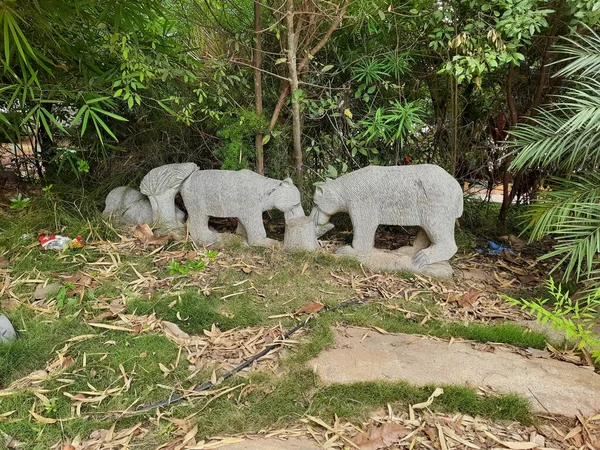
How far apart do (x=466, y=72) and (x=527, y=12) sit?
1.40ft

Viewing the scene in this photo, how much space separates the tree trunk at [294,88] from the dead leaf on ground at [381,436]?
6.55 ft

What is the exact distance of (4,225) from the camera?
10.00 ft

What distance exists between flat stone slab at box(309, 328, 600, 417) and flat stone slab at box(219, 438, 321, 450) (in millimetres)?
323

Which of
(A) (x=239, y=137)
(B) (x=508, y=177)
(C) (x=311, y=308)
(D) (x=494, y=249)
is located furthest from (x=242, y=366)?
(B) (x=508, y=177)

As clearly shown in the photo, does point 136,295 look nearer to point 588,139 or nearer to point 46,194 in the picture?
point 46,194

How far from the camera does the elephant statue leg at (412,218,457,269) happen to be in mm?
2584

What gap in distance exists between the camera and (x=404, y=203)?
8.52ft

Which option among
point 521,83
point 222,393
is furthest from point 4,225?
point 521,83

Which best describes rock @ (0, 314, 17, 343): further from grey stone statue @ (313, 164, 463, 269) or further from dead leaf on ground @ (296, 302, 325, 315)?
grey stone statue @ (313, 164, 463, 269)

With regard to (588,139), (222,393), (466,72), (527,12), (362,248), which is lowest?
(222,393)

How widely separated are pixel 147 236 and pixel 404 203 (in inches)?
69.1

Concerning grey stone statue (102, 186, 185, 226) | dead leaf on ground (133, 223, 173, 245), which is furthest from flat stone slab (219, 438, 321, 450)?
grey stone statue (102, 186, 185, 226)

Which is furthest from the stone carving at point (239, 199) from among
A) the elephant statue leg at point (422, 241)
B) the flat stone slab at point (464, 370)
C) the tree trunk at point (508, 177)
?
A: the tree trunk at point (508, 177)

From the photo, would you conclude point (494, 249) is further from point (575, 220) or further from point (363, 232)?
point (363, 232)
